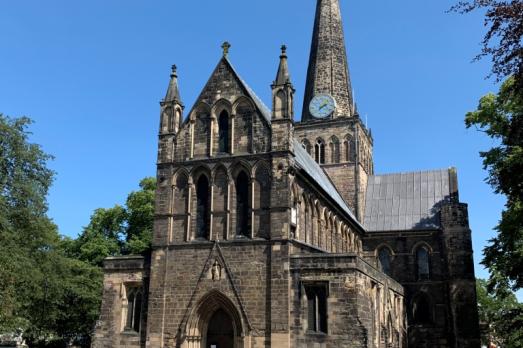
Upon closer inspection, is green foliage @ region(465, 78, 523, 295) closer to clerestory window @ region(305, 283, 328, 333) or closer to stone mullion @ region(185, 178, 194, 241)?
clerestory window @ region(305, 283, 328, 333)

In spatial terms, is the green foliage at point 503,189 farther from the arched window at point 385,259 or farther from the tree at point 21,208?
the tree at point 21,208

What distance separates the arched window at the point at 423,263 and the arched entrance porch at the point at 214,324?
19.7 meters

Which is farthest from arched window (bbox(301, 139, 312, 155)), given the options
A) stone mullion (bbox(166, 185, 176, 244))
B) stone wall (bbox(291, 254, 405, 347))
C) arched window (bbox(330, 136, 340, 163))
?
stone wall (bbox(291, 254, 405, 347))

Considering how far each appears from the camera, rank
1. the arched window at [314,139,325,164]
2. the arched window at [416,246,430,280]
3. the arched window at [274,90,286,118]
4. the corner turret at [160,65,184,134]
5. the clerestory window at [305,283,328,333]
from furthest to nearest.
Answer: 1. the arched window at [314,139,325,164]
2. the arched window at [416,246,430,280]
3. the corner turret at [160,65,184,134]
4. the arched window at [274,90,286,118]
5. the clerestory window at [305,283,328,333]

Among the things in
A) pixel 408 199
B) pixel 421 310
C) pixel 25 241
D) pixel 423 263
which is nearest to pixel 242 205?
pixel 25 241

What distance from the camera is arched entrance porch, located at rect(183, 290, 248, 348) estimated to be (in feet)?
81.9

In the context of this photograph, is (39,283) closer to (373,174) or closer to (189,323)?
(189,323)

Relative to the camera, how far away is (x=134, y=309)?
1073 inches

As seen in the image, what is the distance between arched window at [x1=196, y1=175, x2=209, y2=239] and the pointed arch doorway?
150 inches

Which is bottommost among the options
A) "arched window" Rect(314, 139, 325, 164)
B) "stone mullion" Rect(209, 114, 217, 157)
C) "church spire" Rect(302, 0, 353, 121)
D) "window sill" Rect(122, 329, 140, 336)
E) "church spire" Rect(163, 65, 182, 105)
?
"window sill" Rect(122, 329, 140, 336)

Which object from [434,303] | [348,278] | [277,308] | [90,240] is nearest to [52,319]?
[90,240]

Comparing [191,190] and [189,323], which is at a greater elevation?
[191,190]

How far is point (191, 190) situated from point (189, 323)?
20.9 feet

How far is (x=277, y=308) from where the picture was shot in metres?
24.1
